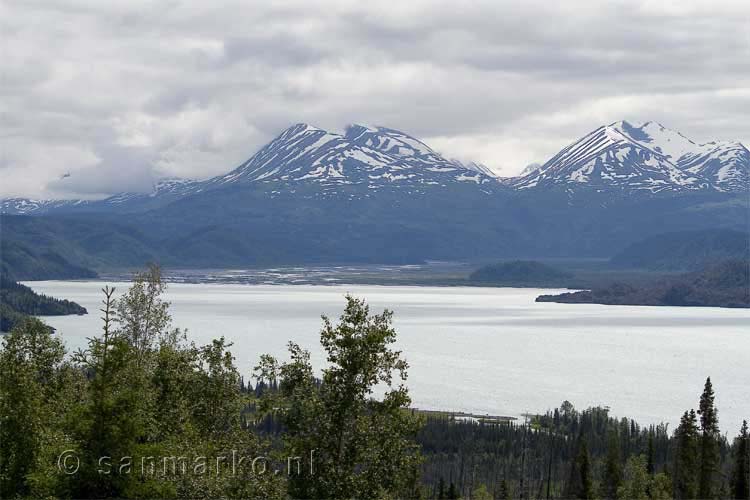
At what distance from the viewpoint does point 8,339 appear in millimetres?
39594

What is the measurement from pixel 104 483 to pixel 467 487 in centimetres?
8518

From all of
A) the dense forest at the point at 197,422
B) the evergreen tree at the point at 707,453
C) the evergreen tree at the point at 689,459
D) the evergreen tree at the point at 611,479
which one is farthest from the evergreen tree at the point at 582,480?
the dense forest at the point at 197,422

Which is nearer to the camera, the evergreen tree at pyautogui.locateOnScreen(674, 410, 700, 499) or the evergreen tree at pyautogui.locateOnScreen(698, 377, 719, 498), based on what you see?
the evergreen tree at pyautogui.locateOnScreen(698, 377, 719, 498)

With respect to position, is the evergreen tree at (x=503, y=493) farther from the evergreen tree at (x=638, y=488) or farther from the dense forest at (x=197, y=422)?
the dense forest at (x=197, y=422)

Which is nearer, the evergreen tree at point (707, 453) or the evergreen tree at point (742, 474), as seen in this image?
the evergreen tree at point (742, 474)

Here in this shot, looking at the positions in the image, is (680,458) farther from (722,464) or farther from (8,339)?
(8,339)

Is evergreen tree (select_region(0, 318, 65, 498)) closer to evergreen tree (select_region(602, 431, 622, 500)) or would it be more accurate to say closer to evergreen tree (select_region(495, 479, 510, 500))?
evergreen tree (select_region(602, 431, 622, 500))

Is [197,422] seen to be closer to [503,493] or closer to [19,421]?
[19,421]

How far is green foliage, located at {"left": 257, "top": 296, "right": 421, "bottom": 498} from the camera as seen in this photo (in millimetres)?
29406

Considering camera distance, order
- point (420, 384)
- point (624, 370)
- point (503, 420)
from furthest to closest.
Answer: point (624, 370) → point (420, 384) → point (503, 420)

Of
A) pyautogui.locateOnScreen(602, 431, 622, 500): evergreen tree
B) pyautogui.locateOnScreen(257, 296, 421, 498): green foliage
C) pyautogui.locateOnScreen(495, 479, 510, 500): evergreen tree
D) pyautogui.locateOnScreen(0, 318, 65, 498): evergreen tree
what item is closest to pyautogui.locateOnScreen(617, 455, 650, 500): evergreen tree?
pyautogui.locateOnScreen(602, 431, 622, 500): evergreen tree

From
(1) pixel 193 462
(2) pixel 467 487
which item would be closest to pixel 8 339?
(1) pixel 193 462

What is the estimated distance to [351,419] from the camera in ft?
98.1

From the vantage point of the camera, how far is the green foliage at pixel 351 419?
2941cm
